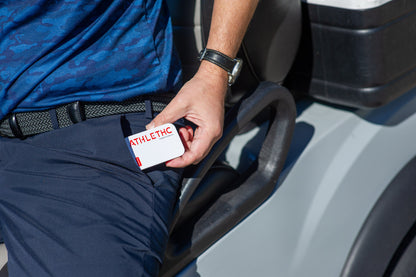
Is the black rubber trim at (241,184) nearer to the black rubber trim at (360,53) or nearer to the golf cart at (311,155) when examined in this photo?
the golf cart at (311,155)

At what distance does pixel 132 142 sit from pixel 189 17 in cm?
33

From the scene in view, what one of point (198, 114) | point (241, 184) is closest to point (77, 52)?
point (198, 114)

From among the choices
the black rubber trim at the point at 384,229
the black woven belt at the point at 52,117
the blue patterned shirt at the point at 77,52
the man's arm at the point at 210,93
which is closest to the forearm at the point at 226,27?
the man's arm at the point at 210,93

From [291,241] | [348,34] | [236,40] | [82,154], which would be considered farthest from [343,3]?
[82,154]

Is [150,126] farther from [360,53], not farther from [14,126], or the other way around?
[360,53]

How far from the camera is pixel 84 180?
3.18ft

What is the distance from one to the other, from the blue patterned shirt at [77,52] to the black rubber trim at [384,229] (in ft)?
1.98

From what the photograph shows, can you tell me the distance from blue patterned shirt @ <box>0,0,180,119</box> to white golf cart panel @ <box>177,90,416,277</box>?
1.21ft

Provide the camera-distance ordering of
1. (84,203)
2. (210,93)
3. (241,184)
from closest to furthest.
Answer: (84,203) → (210,93) → (241,184)

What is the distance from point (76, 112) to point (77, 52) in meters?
0.12

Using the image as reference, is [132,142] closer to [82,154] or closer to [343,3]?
[82,154]

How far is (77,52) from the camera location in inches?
40.2

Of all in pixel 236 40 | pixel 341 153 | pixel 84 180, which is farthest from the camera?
pixel 341 153

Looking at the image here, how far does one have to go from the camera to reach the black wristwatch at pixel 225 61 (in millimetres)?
1073
